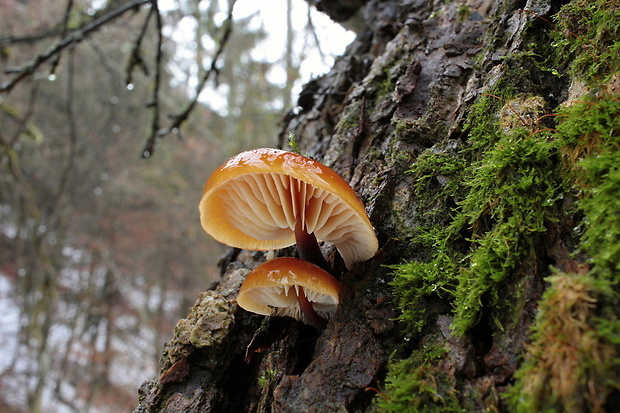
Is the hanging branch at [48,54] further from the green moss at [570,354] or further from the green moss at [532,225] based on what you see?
the green moss at [570,354]

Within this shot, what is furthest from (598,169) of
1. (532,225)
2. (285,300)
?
(285,300)

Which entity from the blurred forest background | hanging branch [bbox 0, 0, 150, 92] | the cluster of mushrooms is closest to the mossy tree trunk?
the cluster of mushrooms

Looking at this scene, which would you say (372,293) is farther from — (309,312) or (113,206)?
(113,206)

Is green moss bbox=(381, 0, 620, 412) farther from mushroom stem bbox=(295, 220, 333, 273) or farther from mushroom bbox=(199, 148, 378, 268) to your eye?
mushroom stem bbox=(295, 220, 333, 273)

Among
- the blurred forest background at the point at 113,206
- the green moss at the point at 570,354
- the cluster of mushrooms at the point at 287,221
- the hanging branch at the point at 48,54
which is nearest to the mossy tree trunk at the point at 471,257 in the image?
the green moss at the point at 570,354

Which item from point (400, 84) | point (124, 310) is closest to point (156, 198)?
point (124, 310)

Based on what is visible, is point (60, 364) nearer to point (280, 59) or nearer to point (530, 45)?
point (280, 59)

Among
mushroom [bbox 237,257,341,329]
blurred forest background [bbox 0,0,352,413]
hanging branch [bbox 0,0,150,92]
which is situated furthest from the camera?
blurred forest background [bbox 0,0,352,413]

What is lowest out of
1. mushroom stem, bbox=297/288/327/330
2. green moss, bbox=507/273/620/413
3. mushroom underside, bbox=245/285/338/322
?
green moss, bbox=507/273/620/413
